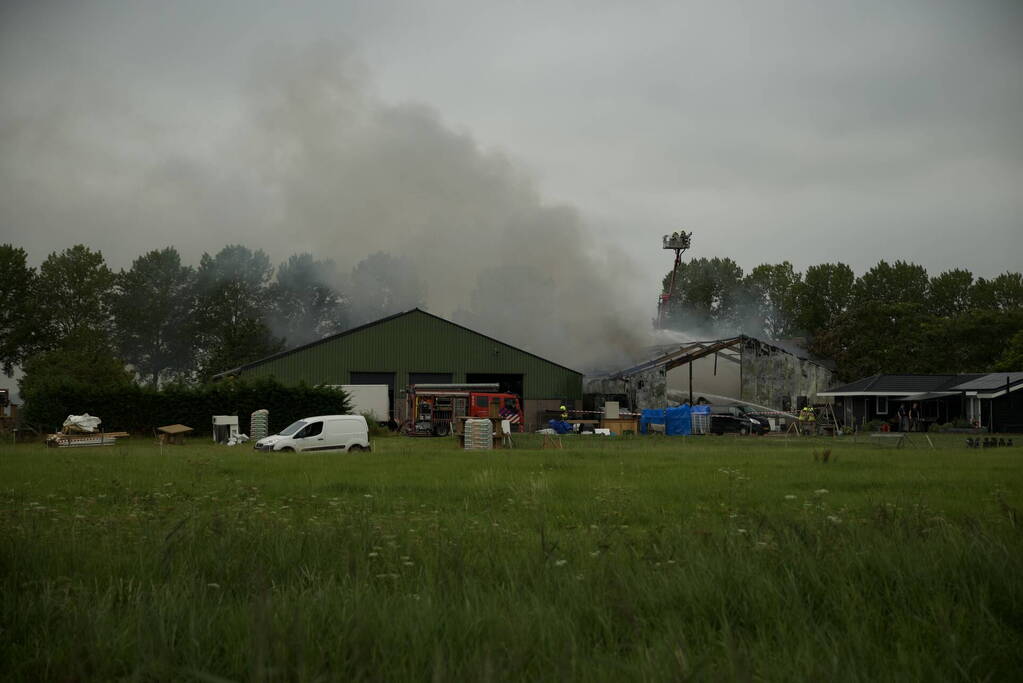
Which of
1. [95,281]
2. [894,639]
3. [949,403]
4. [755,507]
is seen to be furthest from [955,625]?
[95,281]

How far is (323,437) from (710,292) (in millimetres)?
106556

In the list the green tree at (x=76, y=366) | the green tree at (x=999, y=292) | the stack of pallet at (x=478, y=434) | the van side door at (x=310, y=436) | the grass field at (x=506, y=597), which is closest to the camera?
the grass field at (x=506, y=597)

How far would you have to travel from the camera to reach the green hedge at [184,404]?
44625mm

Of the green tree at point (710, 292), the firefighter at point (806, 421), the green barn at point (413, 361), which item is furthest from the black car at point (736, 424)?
the green tree at point (710, 292)

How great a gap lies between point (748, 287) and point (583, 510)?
125 meters

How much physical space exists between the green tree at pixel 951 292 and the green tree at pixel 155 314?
301 feet

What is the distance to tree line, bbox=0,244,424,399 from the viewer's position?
88.0m

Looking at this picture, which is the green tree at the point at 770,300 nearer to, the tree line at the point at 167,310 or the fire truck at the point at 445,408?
the tree line at the point at 167,310

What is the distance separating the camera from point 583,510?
10.2 m

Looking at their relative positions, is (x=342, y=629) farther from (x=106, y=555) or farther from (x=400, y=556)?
(x=106, y=555)

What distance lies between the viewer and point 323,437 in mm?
32969

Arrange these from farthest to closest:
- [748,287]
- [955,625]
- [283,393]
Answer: [748,287] → [283,393] → [955,625]

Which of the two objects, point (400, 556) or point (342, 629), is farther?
point (400, 556)

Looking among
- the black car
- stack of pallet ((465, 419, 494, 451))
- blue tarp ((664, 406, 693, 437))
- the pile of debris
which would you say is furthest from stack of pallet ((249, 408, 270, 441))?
the black car
